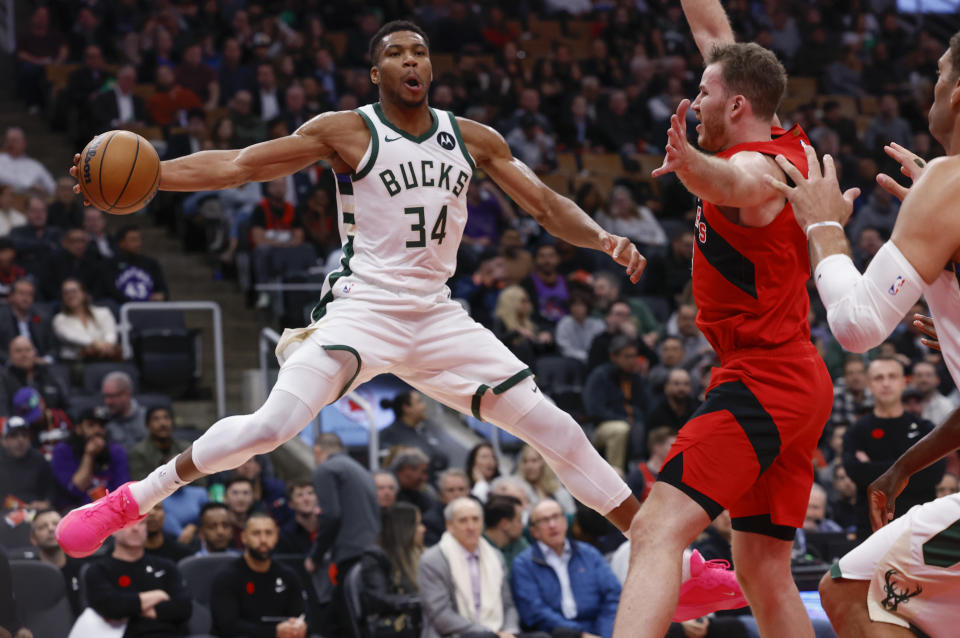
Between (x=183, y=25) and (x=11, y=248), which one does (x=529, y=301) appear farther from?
(x=183, y=25)

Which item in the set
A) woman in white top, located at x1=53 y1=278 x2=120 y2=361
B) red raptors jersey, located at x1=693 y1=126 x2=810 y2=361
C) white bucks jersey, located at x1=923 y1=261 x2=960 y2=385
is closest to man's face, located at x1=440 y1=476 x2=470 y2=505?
woman in white top, located at x1=53 y1=278 x2=120 y2=361

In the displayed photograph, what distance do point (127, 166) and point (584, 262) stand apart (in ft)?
34.3

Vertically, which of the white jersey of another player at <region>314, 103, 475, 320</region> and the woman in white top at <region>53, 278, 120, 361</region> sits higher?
the white jersey of another player at <region>314, 103, 475, 320</region>

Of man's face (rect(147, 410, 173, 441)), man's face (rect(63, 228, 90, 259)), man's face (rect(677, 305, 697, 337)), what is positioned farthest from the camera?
man's face (rect(677, 305, 697, 337))

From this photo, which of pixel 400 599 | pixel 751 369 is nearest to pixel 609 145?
pixel 400 599

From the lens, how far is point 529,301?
1388 cm

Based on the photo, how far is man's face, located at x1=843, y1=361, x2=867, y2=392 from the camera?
12.8m

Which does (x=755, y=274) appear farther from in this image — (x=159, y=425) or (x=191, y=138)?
(x=191, y=138)

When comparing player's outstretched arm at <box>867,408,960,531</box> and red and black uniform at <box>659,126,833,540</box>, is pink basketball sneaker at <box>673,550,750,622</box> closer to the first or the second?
red and black uniform at <box>659,126,833,540</box>

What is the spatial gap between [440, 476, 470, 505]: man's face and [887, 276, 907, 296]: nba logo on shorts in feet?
21.8

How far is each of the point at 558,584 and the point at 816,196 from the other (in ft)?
18.5

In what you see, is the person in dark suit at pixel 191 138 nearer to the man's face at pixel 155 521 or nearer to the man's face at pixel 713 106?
the man's face at pixel 155 521

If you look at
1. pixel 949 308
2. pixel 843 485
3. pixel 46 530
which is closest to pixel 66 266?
pixel 46 530

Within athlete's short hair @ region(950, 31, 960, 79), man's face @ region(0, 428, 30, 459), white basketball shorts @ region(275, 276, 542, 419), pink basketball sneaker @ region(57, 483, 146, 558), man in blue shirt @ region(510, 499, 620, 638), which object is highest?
athlete's short hair @ region(950, 31, 960, 79)
